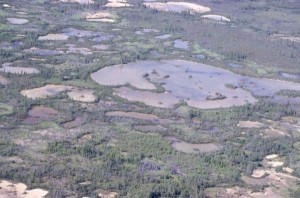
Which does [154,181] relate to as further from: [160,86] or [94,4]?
[94,4]

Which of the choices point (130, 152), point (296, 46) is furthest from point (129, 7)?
point (130, 152)

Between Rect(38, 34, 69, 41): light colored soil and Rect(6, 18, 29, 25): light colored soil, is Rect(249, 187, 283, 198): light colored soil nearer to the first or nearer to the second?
Rect(38, 34, 69, 41): light colored soil

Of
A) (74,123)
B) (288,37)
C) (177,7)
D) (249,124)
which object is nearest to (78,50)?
(74,123)

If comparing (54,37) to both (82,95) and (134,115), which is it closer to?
(82,95)

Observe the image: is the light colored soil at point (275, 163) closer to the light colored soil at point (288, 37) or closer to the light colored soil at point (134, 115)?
the light colored soil at point (134, 115)

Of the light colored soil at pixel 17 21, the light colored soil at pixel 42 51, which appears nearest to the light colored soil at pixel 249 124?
the light colored soil at pixel 42 51

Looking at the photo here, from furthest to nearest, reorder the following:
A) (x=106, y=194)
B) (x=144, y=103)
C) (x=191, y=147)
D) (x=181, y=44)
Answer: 1. (x=181, y=44)
2. (x=144, y=103)
3. (x=191, y=147)
4. (x=106, y=194)

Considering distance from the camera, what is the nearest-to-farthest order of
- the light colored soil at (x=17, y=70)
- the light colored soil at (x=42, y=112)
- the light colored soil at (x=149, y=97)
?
the light colored soil at (x=42, y=112) < the light colored soil at (x=149, y=97) < the light colored soil at (x=17, y=70)
